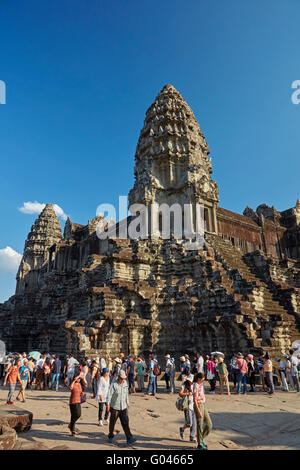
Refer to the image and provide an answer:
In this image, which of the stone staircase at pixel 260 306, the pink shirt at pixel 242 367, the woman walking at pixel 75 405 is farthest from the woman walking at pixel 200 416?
the stone staircase at pixel 260 306

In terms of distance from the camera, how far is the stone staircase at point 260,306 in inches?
646

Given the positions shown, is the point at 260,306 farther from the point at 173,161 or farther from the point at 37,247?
the point at 37,247

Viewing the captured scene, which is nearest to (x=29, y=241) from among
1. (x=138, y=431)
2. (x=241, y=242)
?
(x=241, y=242)

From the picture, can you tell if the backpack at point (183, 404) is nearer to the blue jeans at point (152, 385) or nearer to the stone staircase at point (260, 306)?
the blue jeans at point (152, 385)

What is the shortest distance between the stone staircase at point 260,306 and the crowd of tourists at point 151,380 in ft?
6.00

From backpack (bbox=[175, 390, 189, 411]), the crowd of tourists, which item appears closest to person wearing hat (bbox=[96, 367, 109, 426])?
the crowd of tourists

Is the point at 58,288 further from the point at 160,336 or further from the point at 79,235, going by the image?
the point at 160,336

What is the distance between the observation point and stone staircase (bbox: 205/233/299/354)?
53.8 ft

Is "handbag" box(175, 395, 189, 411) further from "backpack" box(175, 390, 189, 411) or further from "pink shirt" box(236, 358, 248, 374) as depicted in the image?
"pink shirt" box(236, 358, 248, 374)

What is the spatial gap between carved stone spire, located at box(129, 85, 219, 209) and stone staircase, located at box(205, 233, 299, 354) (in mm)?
6144

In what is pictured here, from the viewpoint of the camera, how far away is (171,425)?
771 centimetres

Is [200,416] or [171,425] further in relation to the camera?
[171,425]

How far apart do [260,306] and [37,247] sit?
48508mm

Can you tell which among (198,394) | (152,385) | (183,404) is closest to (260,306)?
(152,385)
